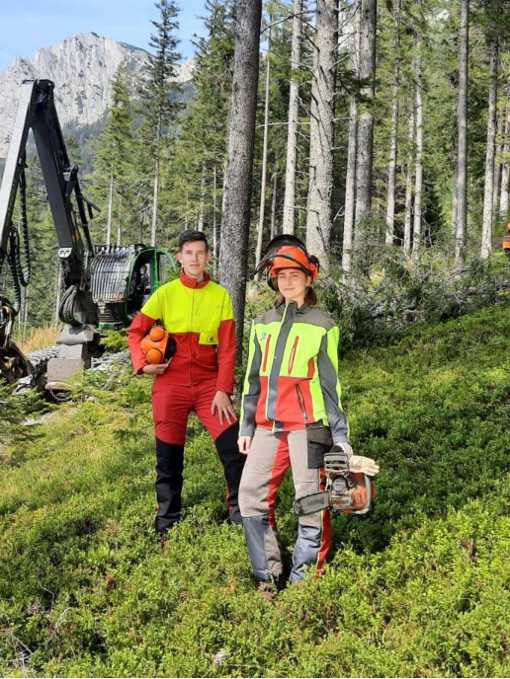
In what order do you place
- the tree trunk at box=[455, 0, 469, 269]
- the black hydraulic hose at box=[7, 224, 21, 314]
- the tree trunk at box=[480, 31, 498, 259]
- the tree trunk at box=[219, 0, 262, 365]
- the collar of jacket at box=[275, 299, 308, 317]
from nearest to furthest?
the collar of jacket at box=[275, 299, 308, 317], the tree trunk at box=[219, 0, 262, 365], the black hydraulic hose at box=[7, 224, 21, 314], the tree trunk at box=[455, 0, 469, 269], the tree trunk at box=[480, 31, 498, 259]

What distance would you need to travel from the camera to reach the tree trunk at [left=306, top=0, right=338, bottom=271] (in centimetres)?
966

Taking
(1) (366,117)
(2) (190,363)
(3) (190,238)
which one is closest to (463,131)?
(1) (366,117)

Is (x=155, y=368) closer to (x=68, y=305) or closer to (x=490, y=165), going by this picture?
(x=68, y=305)

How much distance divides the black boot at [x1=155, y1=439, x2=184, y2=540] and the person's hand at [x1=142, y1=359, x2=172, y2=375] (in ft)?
1.90

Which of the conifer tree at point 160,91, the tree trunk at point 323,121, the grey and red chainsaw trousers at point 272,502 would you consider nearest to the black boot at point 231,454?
the grey and red chainsaw trousers at point 272,502

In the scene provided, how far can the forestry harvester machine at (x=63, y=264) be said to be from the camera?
7.81 m

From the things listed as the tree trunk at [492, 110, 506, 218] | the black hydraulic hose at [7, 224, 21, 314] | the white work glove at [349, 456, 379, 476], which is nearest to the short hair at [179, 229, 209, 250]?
the white work glove at [349, 456, 379, 476]

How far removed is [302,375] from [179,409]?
4.35 feet

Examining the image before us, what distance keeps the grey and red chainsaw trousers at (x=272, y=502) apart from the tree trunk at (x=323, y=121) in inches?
249

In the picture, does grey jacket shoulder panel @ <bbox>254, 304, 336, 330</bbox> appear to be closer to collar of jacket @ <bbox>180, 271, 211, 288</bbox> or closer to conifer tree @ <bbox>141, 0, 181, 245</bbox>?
collar of jacket @ <bbox>180, 271, 211, 288</bbox>

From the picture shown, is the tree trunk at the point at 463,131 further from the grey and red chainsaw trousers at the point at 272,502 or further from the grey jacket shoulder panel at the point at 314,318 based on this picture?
the grey and red chainsaw trousers at the point at 272,502

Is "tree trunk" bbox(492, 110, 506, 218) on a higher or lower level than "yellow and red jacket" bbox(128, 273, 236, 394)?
higher

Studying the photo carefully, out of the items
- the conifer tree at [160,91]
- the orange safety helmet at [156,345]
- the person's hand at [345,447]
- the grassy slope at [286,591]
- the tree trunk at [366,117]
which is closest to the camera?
the grassy slope at [286,591]

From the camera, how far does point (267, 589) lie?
4.14m
